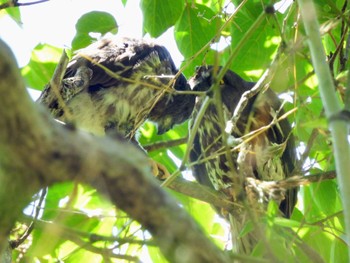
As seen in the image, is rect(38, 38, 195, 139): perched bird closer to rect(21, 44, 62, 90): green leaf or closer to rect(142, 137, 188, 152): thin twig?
rect(142, 137, 188, 152): thin twig

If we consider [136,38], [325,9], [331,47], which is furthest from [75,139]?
[136,38]

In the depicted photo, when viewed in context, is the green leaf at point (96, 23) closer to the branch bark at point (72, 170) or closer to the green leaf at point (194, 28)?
the green leaf at point (194, 28)

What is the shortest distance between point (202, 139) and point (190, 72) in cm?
82

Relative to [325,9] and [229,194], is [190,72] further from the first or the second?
[325,9]

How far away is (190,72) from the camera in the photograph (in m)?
3.23

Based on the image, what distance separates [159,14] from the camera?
274 centimetres

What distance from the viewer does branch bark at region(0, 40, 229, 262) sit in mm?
891

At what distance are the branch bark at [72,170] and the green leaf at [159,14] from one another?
1.83m

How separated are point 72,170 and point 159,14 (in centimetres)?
189

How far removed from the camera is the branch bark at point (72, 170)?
0.89 metres

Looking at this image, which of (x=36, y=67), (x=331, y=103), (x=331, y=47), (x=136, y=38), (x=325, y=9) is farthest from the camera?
(x=136, y=38)

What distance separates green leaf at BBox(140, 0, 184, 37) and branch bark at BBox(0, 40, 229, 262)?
1.83 metres

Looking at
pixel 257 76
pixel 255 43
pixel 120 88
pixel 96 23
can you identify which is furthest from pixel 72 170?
pixel 120 88

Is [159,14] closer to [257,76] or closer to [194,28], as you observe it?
[194,28]
